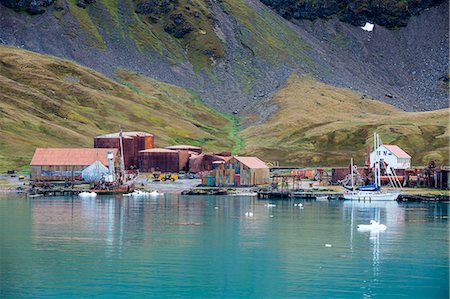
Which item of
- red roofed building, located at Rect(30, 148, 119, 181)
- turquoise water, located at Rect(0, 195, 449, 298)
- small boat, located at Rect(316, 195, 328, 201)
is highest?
red roofed building, located at Rect(30, 148, 119, 181)

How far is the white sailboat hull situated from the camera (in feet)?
435

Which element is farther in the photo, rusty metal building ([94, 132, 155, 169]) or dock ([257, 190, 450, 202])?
rusty metal building ([94, 132, 155, 169])

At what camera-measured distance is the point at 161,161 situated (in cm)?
18562

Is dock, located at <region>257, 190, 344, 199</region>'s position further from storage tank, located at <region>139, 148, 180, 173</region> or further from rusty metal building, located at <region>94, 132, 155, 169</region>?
rusty metal building, located at <region>94, 132, 155, 169</region>

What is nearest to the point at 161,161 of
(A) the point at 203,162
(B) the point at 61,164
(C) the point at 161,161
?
(C) the point at 161,161

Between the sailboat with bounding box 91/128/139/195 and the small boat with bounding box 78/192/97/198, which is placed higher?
the sailboat with bounding box 91/128/139/195

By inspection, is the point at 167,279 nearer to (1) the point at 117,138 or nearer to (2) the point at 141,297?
(2) the point at 141,297

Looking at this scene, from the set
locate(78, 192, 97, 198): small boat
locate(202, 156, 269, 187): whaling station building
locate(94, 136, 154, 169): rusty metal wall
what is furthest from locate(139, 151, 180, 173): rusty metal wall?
locate(78, 192, 97, 198): small boat

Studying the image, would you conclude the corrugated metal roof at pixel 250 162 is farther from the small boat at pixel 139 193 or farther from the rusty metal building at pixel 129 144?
the rusty metal building at pixel 129 144

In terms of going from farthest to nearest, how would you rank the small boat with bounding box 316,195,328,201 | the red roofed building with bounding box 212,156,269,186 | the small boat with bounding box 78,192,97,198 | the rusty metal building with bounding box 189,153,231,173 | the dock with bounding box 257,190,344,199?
the rusty metal building with bounding box 189,153,231,173 < the red roofed building with bounding box 212,156,269,186 < the small boat with bounding box 78,192,97,198 < the dock with bounding box 257,190,344,199 < the small boat with bounding box 316,195,328,201

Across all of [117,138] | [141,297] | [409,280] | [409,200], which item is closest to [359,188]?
[409,200]

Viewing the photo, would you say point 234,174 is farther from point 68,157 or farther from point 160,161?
point 160,161

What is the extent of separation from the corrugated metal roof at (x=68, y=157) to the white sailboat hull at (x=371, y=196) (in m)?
45.0

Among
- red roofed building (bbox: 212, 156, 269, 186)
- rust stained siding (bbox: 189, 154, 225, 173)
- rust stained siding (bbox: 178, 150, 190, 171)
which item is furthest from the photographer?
rust stained siding (bbox: 178, 150, 190, 171)
